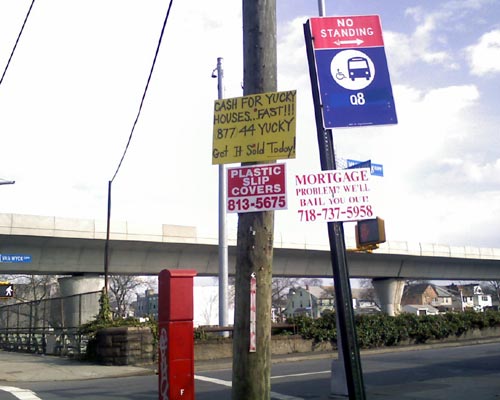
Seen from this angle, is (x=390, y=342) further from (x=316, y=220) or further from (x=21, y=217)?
(x=316, y=220)

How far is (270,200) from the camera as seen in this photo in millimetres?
5785

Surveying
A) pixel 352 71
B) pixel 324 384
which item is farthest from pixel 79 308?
pixel 352 71

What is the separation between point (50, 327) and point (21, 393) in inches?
455

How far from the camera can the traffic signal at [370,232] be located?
33.1 ft

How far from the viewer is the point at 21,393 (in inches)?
482

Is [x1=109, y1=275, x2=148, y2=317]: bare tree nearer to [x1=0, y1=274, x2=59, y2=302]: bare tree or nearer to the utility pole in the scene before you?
[x1=0, y1=274, x2=59, y2=302]: bare tree

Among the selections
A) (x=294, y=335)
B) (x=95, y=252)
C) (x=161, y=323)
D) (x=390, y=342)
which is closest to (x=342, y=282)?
(x=161, y=323)

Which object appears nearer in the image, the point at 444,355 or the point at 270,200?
the point at 270,200

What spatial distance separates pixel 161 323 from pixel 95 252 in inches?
1080

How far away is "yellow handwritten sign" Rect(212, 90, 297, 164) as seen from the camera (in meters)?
5.89

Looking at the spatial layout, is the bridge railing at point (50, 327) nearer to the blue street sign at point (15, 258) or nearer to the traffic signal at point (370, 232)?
the blue street sign at point (15, 258)

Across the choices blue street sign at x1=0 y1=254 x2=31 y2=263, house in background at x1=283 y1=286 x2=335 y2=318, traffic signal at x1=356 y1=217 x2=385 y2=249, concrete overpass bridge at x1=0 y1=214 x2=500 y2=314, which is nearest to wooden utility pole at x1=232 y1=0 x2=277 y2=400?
traffic signal at x1=356 y1=217 x2=385 y2=249

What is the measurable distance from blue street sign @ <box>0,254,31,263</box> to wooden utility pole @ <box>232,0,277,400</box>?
25866 millimetres

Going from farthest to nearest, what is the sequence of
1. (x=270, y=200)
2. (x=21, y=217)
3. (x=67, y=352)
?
(x=21, y=217) → (x=67, y=352) → (x=270, y=200)
